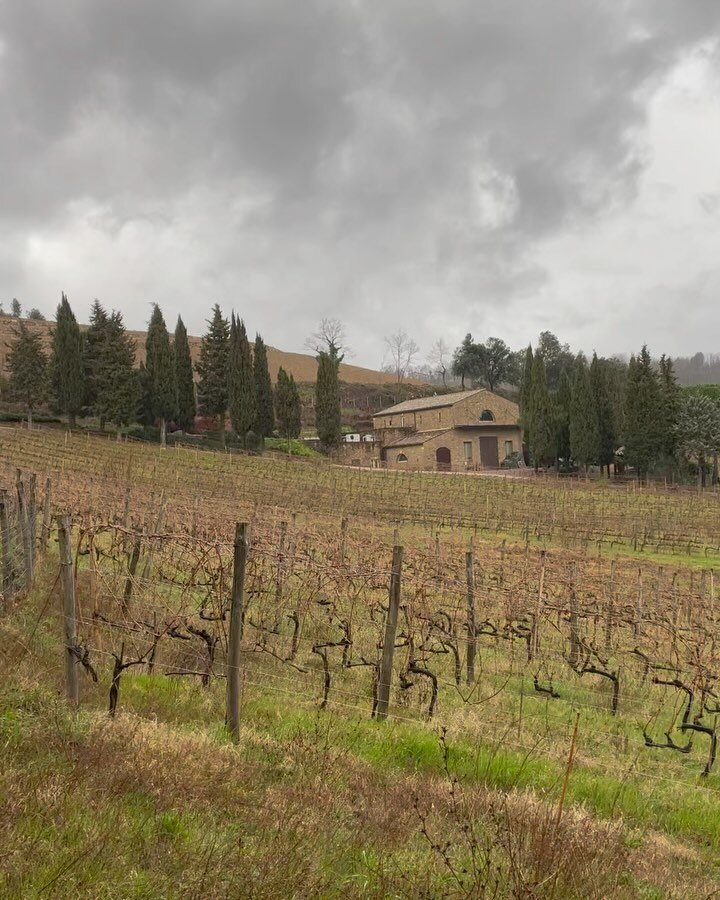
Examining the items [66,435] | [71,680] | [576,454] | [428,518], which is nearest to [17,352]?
[66,435]

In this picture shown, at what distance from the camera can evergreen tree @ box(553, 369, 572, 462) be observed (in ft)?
171

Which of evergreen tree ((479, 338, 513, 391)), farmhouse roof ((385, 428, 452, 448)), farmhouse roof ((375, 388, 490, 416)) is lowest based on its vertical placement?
farmhouse roof ((385, 428, 452, 448))

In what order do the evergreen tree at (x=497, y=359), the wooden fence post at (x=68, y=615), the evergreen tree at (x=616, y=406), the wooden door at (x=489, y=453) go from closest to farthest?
the wooden fence post at (x=68, y=615)
the evergreen tree at (x=616, y=406)
the wooden door at (x=489, y=453)
the evergreen tree at (x=497, y=359)

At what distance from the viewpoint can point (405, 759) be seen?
17.4ft

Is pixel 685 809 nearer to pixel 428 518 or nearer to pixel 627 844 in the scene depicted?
pixel 627 844

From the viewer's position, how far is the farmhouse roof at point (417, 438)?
183 ft

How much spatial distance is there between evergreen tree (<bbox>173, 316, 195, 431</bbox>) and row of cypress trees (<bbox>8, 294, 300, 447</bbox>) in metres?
0.08

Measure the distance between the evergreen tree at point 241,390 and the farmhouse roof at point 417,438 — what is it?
46.7ft

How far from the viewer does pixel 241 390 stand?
4903 centimetres

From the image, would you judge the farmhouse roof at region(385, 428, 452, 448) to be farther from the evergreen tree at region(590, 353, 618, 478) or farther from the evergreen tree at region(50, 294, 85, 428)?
the evergreen tree at region(50, 294, 85, 428)

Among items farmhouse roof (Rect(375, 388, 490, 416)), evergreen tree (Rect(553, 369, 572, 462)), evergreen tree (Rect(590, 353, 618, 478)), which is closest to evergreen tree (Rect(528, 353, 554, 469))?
evergreen tree (Rect(553, 369, 572, 462))

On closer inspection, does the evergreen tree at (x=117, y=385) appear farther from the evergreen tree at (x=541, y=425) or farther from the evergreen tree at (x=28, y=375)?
the evergreen tree at (x=541, y=425)

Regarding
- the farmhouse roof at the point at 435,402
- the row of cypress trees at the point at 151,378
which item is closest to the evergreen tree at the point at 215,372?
the row of cypress trees at the point at 151,378

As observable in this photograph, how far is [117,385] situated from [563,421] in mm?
33727
